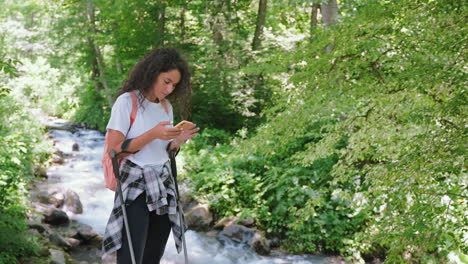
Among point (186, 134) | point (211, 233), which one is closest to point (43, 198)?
point (211, 233)

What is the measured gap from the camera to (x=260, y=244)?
6109mm

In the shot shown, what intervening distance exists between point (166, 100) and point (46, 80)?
19.3 metres

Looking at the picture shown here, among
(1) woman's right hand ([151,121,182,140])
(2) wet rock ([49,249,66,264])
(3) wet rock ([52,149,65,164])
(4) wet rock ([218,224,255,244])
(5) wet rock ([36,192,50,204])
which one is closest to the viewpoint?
(1) woman's right hand ([151,121,182,140])

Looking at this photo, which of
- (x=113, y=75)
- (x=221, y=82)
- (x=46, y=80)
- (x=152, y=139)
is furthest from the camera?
(x=46, y=80)

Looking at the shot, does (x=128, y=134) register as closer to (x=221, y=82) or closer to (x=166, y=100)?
(x=166, y=100)

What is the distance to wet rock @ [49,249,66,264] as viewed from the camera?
4.92 meters

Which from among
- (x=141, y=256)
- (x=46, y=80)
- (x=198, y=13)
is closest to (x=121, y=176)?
(x=141, y=256)

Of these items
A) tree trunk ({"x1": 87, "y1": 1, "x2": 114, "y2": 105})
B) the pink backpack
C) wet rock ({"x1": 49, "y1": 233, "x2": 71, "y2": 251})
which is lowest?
wet rock ({"x1": 49, "y1": 233, "x2": 71, "y2": 251})

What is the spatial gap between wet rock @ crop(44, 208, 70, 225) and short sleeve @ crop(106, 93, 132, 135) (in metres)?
5.44

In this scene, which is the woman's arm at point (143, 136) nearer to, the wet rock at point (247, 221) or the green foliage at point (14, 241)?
the green foliage at point (14, 241)

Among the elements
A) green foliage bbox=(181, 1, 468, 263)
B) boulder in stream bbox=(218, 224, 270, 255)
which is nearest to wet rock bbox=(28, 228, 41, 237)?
boulder in stream bbox=(218, 224, 270, 255)

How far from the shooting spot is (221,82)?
990cm

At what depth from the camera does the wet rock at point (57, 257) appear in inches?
194

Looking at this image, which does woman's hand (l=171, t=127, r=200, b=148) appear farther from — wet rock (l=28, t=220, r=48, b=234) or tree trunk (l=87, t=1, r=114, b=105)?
tree trunk (l=87, t=1, r=114, b=105)
